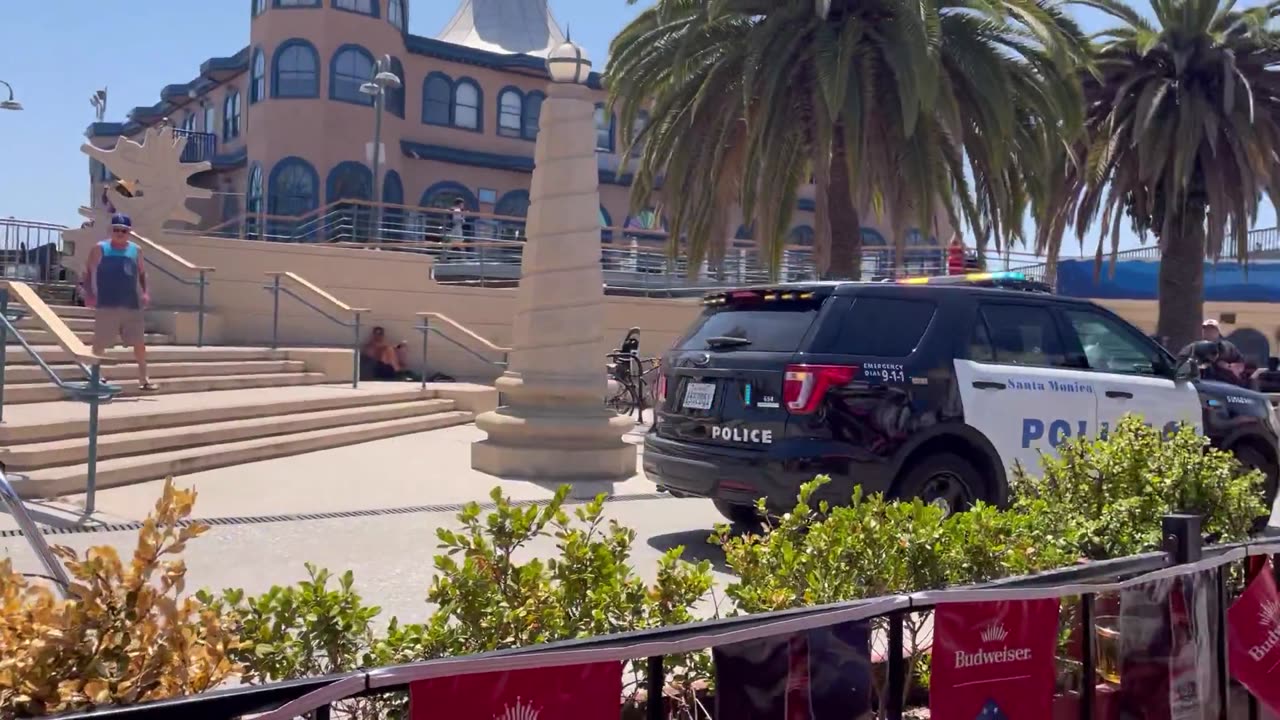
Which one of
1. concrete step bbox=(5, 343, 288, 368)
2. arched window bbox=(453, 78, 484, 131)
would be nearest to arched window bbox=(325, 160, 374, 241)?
arched window bbox=(453, 78, 484, 131)

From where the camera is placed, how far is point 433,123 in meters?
34.8

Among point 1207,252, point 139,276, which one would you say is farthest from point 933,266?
point 139,276

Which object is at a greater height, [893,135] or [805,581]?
[893,135]

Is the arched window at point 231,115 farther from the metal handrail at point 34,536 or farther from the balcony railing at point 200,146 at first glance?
the metal handrail at point 34,536

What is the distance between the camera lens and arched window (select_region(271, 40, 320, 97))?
104 ft

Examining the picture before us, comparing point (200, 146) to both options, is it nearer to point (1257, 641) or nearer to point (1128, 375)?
point (1128, 375)

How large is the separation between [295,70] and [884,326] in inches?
1102

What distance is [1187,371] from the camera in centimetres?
855

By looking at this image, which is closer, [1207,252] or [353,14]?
[1207,252]

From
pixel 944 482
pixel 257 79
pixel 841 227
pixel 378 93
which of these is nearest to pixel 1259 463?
pixel 944 482

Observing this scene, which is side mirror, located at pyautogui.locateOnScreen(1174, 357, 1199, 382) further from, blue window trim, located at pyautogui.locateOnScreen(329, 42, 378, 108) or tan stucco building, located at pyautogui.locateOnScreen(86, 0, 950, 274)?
blue window trim, located at pyautogui.locateOnScreen(329, 42, 378, 108)

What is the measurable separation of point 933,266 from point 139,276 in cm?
2164

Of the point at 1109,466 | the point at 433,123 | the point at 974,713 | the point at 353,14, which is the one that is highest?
the point at 353,14

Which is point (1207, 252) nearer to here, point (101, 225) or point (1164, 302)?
point (1164, 302)
